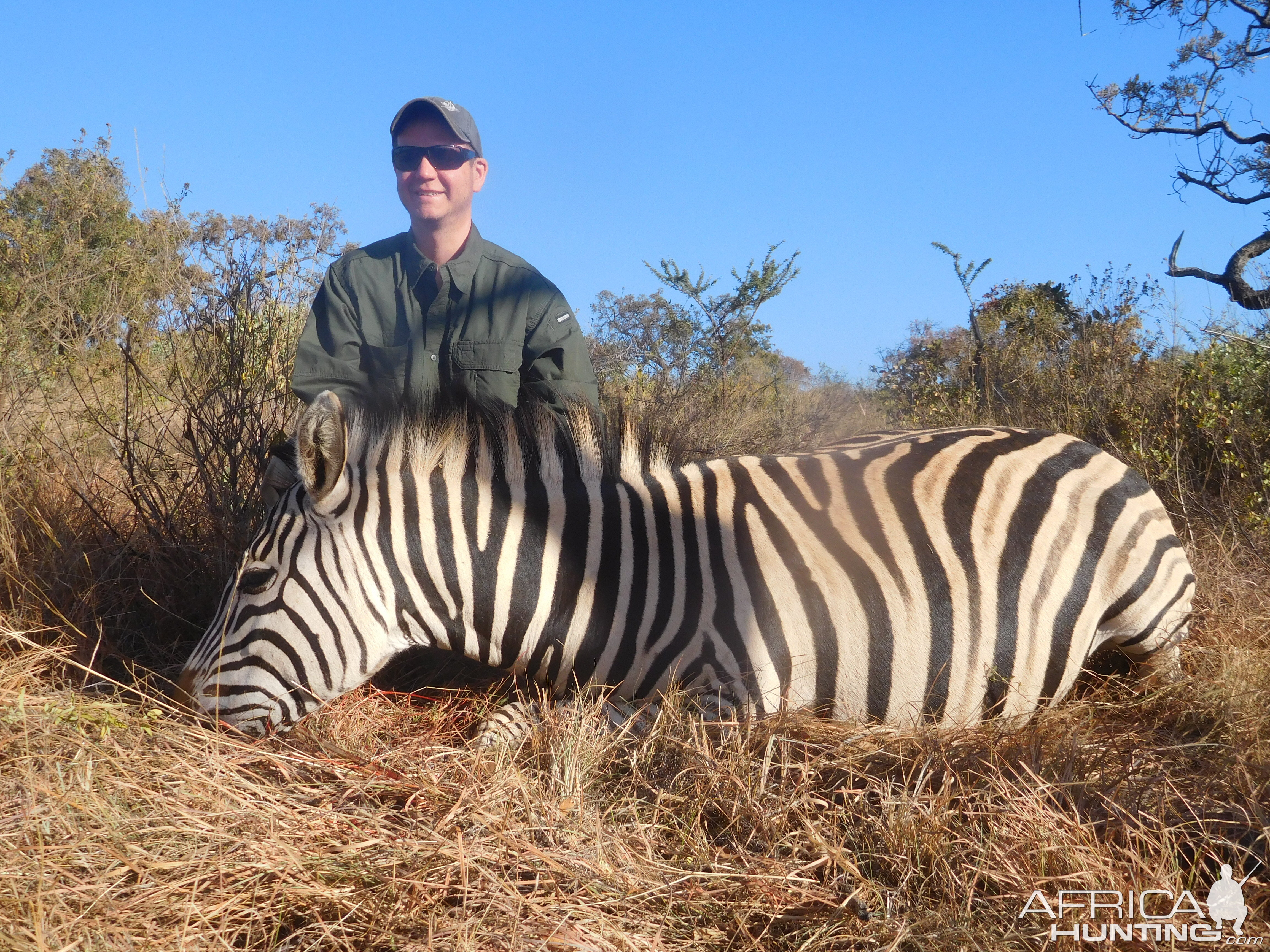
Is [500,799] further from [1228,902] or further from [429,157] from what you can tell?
[429,157]

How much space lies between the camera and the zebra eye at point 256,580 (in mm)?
2471

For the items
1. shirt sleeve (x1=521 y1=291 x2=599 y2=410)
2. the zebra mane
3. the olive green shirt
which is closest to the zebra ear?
the zebra mane

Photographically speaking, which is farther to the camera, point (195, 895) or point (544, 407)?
point (544, 407)

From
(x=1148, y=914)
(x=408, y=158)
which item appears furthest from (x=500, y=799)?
(x=408, y=158)

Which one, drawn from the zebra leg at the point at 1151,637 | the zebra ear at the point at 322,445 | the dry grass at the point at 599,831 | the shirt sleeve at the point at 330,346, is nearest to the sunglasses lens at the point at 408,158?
the shirt sleeve at the point at 330,346

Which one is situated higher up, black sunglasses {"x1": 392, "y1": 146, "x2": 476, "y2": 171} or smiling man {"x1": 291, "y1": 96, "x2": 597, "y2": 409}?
black sunglasses {"x1": 392, "y1": 146, "x2": 476, "y2": 171}

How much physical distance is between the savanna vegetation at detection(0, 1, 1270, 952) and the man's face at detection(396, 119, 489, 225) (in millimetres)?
765

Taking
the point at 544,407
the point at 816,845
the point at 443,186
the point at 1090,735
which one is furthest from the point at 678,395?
the point at 816,845

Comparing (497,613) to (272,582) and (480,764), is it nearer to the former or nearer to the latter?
(480,764)

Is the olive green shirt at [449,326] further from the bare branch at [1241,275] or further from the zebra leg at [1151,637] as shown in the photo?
the bare branch at [1241,275]

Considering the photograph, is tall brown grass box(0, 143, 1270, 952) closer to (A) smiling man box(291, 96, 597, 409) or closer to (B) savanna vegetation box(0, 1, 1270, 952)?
(B) savanna vegetation box(0, 1, 1270, 952)

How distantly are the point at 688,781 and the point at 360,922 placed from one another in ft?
2.98

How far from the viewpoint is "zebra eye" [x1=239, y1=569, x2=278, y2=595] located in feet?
8.11

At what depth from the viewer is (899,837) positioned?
1961 mm
